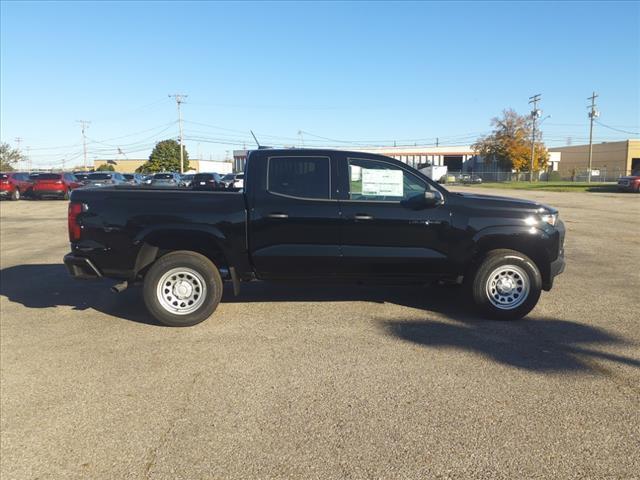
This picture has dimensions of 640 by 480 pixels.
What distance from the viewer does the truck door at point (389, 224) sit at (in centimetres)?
574

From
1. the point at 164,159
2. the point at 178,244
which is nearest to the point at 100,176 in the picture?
the point at 178,244

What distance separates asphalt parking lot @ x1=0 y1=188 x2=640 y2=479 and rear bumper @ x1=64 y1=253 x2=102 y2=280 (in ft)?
2.00

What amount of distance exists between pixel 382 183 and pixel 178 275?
2.56 meters

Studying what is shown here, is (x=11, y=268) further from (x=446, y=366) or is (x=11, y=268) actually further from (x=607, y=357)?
(x=607, y=357)

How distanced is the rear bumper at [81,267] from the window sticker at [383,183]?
10.5ft

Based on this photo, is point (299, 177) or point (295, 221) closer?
point (295, 221)

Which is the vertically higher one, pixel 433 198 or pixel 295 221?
pixel 433 198

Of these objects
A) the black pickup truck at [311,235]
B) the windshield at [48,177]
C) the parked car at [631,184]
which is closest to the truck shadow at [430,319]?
the black pickup truck at [311,235]

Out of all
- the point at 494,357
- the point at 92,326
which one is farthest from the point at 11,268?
the point at 494,357

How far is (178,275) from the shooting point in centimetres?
578

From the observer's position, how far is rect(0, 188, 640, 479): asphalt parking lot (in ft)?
10.4

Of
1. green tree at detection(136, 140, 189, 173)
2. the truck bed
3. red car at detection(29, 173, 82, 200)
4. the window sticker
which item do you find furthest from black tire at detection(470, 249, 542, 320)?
green tree at detection(136, 140, 189, 173)

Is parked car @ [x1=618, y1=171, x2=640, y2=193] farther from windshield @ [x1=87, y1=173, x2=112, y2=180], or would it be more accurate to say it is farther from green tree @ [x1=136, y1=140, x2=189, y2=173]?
green tree @ [x1=136, y1=140, x2=189, y2=173]

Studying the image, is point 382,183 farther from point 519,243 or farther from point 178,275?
point 178,275
